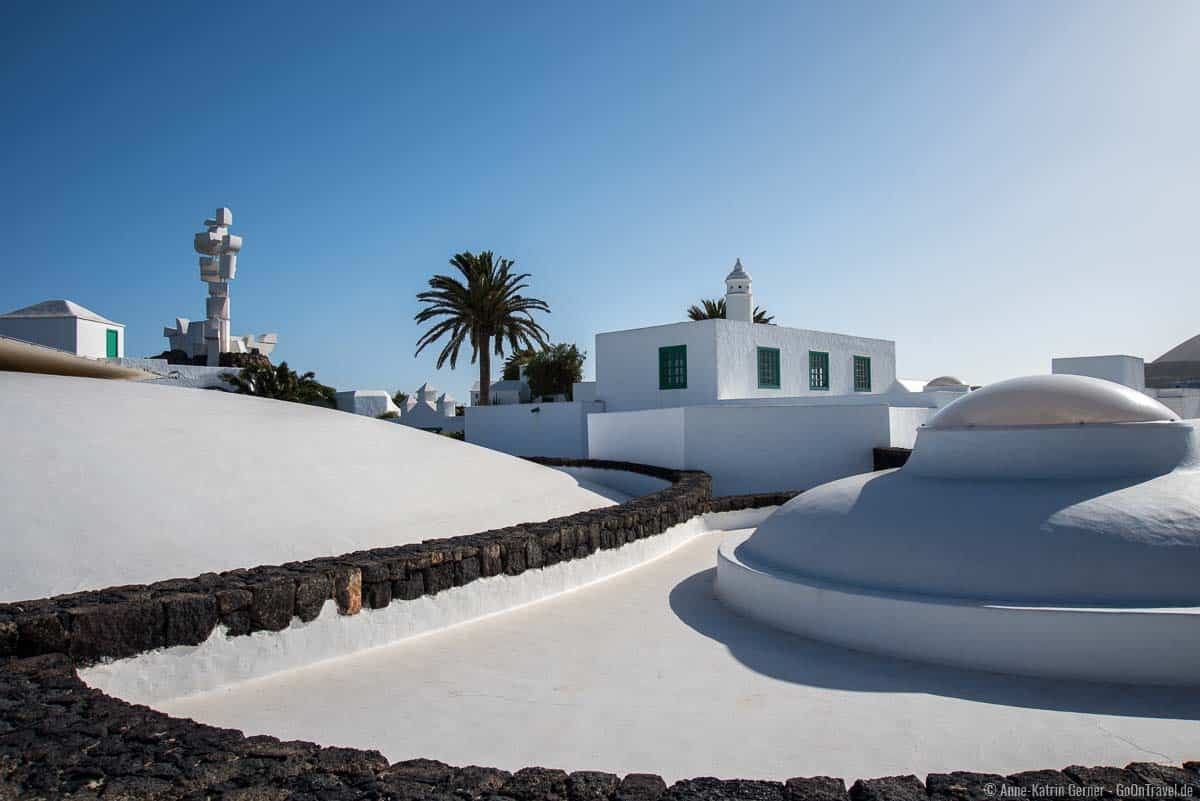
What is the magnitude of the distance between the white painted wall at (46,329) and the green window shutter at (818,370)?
103ft

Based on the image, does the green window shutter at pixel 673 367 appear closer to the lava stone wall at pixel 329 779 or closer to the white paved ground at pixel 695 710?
the white paved ground at pixel 695 710

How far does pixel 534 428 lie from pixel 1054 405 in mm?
19450

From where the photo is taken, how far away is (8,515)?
18.4 ft

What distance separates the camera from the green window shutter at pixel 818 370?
23672 mm

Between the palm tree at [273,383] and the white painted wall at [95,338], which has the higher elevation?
the white painted wall at [95,338]

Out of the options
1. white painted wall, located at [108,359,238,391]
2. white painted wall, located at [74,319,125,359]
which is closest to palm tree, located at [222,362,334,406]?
white painted wall, located at [108,359,238,391]

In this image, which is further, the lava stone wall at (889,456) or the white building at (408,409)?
the white building at (408,409)

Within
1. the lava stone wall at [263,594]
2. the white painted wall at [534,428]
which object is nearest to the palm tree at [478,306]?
the white painted wall at [534,428]

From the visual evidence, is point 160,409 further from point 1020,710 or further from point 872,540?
point 1020,710

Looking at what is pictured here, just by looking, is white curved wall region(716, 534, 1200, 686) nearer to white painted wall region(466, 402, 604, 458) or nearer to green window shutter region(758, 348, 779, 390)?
green window shutter region(758, 348, 779, 390)

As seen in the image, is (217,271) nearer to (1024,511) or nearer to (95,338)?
(95,338)

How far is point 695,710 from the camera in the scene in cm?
447

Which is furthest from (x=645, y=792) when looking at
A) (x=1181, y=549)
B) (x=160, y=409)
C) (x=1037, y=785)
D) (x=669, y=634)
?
(x=160, y=409)

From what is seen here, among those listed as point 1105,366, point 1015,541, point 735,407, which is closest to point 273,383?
point 735,407
